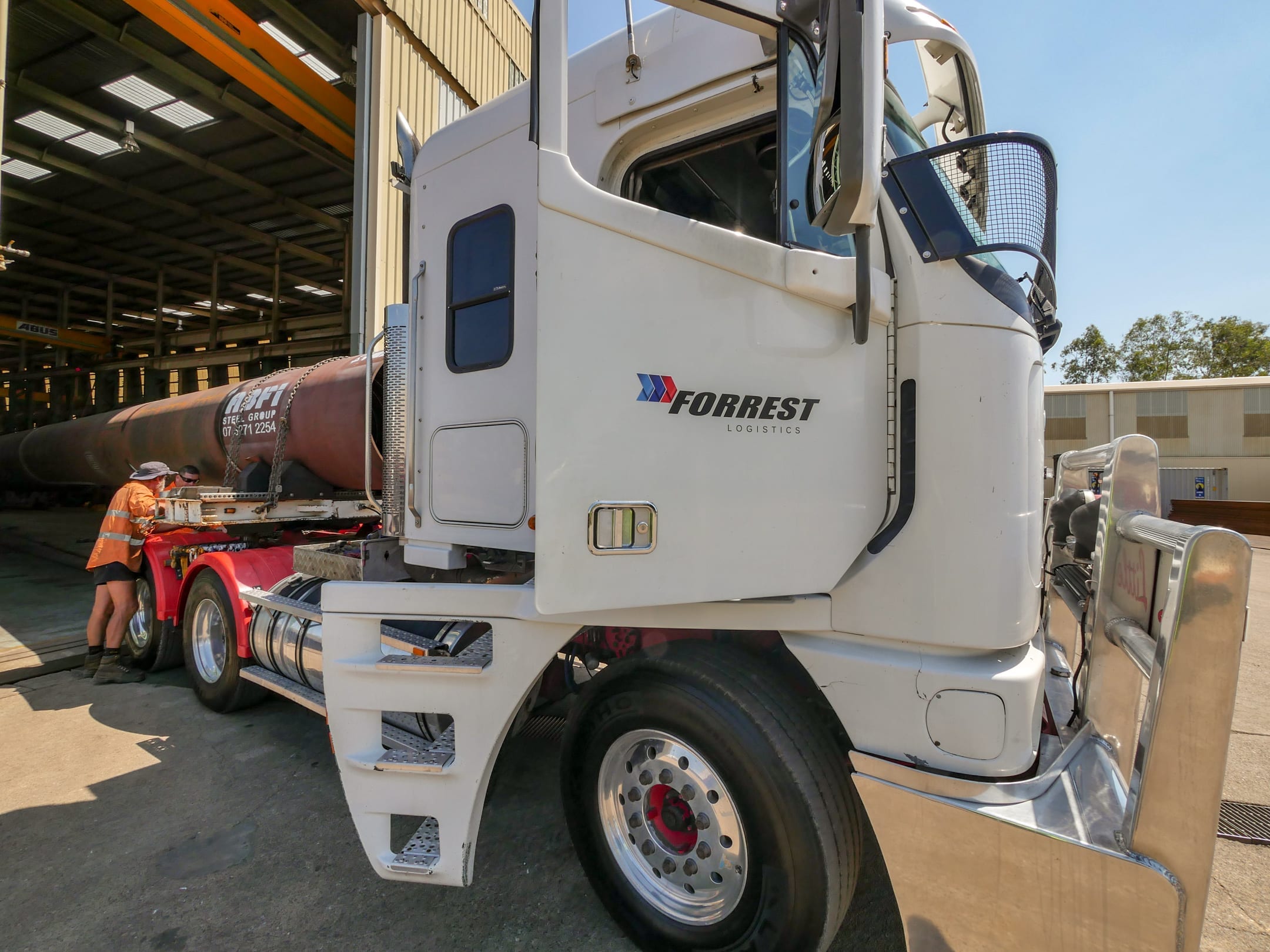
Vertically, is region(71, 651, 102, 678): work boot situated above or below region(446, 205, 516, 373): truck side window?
below

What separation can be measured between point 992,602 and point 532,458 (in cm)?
160

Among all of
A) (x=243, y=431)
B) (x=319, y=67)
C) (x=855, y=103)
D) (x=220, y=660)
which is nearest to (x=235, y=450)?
(x=243, y=431)

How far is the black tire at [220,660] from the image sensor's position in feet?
15.1

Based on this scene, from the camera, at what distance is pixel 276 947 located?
7.94ft

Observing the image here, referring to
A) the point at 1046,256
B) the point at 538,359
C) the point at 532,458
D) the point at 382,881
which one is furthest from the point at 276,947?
the point at 1046,256

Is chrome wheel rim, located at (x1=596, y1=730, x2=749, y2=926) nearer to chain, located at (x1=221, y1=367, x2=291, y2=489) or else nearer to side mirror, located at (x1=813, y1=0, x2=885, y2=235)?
side mirror, located at (x1=813, y1=0, x2=885, y2=235)

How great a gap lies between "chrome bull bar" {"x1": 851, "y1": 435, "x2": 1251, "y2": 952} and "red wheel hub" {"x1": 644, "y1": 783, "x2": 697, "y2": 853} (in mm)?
671

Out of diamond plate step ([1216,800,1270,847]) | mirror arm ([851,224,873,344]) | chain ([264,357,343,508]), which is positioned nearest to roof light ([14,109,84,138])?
chain ([264,357,343,508])

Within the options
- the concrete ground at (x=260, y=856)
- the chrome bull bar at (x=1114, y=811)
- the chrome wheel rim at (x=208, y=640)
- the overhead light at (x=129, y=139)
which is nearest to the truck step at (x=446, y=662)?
the concrete ground at (x=260, y=856)

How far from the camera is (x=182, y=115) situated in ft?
37.2

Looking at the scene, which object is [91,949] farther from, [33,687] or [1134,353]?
[1134,353]

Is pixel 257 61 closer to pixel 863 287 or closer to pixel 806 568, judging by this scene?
pixel 863 287

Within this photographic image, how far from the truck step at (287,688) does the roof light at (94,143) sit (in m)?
12.6

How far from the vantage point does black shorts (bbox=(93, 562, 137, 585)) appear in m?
5.69
